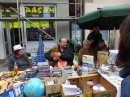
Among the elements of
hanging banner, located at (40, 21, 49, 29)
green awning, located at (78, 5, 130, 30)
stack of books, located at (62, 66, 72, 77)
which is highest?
hanging banner, located at (40, 21, 49, 29)

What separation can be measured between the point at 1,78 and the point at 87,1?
16.8 feet

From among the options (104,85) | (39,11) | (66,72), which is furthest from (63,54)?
(39,11)

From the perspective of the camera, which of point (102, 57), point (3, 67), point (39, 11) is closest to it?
point (102, 57)

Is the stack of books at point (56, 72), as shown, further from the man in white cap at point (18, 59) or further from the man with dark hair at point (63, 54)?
the man in white cap at point (18, 59)

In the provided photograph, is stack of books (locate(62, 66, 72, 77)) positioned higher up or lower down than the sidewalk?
higher up

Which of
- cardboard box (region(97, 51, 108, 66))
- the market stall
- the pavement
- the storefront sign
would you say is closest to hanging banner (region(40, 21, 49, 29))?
the storefront sign

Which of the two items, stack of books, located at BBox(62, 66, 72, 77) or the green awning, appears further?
the green awning

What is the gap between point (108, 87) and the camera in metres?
1.99

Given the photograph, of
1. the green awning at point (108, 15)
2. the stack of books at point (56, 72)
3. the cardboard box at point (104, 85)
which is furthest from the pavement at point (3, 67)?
the cardboard box at point (104, 85)

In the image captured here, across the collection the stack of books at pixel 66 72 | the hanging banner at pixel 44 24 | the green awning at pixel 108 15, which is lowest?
the stack of books at pixel 66 72

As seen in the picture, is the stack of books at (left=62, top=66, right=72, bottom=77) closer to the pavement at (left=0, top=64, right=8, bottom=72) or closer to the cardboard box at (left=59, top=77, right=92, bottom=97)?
the cardboard box at (left=59, top=77, right=92, bottom=97)

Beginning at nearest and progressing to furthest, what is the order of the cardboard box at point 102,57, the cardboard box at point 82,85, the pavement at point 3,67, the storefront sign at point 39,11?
1. the cardboard box at point 82,85
2. the cardboard box at point 102,57
3. the pavement at point 3,67
4. the storefront sign at point 39,11

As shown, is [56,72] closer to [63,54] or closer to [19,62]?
[63,54]

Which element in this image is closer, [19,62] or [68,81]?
[68,81]
